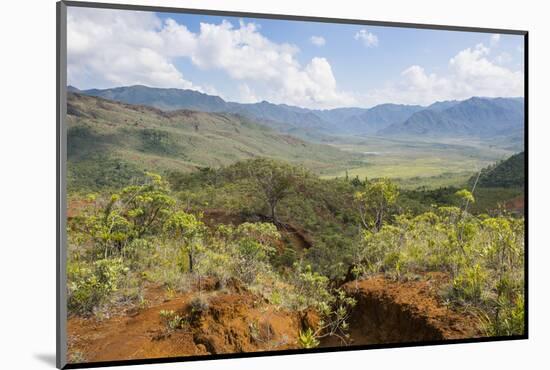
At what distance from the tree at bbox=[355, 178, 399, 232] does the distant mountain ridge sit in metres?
0.57

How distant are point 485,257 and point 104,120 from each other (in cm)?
352

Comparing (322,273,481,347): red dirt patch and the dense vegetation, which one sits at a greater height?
the dense vegetation

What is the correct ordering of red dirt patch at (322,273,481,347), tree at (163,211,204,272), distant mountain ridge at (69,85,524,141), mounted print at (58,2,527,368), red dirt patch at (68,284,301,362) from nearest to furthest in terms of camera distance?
red dirt patch at (68,284,301,362) < mounted print at (58,2,527,368) < tree at (163,211,204,272) < red dirt patch at (322,273,481,347) < distant mountain ridge at (69,85,524,141)

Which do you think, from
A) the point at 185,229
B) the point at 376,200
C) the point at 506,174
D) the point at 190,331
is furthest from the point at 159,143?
the point at 506,174

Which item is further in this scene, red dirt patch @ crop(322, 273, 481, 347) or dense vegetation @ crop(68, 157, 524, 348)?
red dirt patch @ crop(322, 273, 481, 347)

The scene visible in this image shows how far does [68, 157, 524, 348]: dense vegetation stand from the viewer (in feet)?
16.6

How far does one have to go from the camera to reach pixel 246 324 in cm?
520

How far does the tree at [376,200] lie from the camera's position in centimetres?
577

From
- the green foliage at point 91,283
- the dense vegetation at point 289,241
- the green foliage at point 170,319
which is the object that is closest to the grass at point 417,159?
the dense vegetation at point 289,241

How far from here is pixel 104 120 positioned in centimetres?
514

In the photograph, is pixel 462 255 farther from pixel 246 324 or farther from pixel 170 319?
pixel 170 319

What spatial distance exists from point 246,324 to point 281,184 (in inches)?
49.0

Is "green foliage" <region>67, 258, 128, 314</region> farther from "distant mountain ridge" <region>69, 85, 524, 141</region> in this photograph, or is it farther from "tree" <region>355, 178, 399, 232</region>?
"tree" <region>355, 178, 399, 232</region>

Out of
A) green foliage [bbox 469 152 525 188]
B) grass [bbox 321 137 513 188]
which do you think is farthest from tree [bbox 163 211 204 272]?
green foliage [bbox 469 152 525 188]
